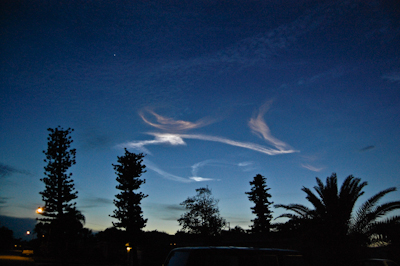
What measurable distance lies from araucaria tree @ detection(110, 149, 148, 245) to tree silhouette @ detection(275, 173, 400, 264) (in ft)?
98.6

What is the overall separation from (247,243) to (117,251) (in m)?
32.1

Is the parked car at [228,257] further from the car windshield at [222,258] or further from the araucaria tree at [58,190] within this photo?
the araucaria tree at [58,190]

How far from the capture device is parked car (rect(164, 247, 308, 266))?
225 inches

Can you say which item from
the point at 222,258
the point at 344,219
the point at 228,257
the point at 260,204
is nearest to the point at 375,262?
the point at 344,219

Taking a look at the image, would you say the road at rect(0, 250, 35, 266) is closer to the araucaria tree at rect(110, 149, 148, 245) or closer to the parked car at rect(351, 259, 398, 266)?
the araucaria tree at rect(110, 149, 148, 245)

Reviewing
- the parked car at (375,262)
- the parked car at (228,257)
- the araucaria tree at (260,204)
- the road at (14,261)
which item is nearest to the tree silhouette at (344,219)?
the parked car at (375,262)

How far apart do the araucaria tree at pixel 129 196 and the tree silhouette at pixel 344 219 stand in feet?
98.6

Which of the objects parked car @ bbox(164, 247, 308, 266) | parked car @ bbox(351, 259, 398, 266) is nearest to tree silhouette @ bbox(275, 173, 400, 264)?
parked car @ bbox(351, 259, 398, 266)

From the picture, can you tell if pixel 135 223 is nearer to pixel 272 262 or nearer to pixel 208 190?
pixel 208 190

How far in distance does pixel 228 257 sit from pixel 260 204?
49934 millimetres

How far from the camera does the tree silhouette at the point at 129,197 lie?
39.0 m

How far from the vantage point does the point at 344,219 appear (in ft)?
46.2

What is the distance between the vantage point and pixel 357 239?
1392cm

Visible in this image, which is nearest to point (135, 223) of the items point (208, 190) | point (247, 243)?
point (208, 190)
